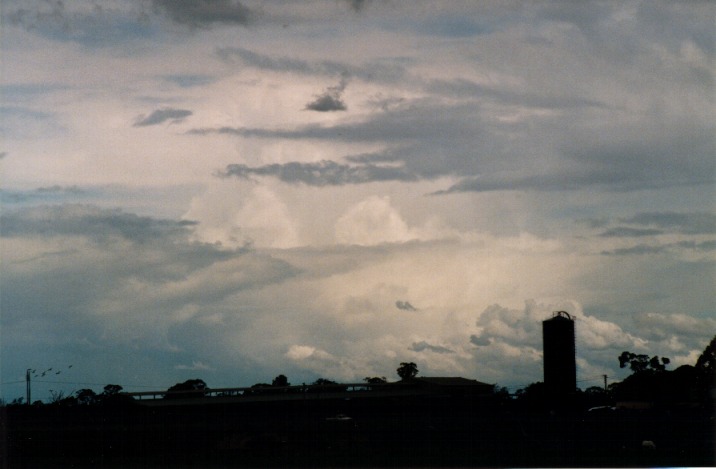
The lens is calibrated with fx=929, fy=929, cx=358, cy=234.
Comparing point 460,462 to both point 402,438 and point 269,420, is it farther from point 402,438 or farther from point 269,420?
point 269,420

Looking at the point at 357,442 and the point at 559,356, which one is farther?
the point at 559,356

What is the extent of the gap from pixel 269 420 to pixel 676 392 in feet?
195

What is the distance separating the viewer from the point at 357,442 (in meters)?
63.1

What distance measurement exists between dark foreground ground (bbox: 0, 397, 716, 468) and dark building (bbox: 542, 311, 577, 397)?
22.8 m

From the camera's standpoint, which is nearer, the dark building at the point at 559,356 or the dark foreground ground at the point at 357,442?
the dark foreground ground at the point at 357,442

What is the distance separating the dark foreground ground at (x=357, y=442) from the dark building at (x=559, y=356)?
2277 cm

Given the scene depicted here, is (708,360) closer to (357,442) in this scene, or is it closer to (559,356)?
(559,356)

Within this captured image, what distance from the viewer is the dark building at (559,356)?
326ft

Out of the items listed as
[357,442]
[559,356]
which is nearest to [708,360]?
[559,356]

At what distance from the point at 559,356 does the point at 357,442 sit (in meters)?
43.2

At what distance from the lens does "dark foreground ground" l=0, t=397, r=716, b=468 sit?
56156mm

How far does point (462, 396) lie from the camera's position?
97.9m

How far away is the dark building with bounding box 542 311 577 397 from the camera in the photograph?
3910 inches

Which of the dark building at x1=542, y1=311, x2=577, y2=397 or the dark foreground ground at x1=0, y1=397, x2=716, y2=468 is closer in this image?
the dark foreground ground at x1=0, y1=397, x2=716, y2=468
